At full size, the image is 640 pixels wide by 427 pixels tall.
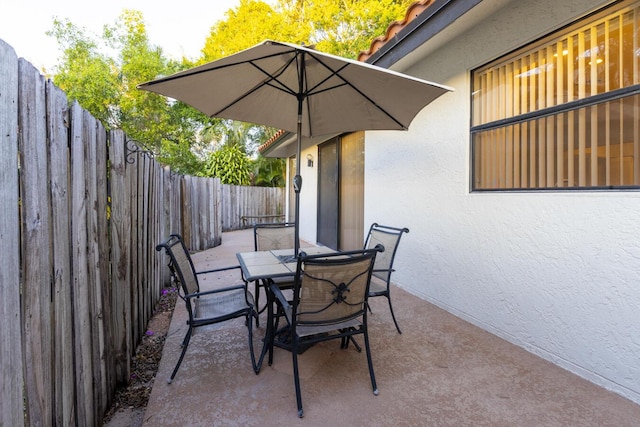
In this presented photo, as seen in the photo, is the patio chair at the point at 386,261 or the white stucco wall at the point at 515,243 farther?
the patio chair at the point at 386,261

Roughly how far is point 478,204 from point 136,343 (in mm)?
3307

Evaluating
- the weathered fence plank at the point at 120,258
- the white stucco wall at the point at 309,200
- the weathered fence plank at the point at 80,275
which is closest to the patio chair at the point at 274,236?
the weathered fence plank at the point at 120,258

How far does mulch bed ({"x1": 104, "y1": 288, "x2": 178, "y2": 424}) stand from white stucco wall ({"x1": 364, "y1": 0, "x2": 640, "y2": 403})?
9.33ft

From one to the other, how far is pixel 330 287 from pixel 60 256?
1.33 m

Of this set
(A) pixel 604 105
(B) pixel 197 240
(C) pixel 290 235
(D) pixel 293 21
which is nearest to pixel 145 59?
(D) pixel 293 21

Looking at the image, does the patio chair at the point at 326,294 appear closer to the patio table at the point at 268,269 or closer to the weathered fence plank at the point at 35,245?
the patio table at the point at 268,269

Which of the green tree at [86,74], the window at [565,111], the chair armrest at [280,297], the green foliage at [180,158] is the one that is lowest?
the chair armrest at [280,297]

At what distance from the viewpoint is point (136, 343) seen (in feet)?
8.37

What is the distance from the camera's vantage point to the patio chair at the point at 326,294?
1.75 meters

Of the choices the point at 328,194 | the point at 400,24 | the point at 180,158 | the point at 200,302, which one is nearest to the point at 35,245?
the point at 200,302

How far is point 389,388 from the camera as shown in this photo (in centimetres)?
199

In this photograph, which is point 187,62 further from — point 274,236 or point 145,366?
point 145,366

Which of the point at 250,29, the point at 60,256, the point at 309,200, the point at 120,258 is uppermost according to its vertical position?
the point at 250,29

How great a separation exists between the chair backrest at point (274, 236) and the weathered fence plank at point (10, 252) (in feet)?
7.80
